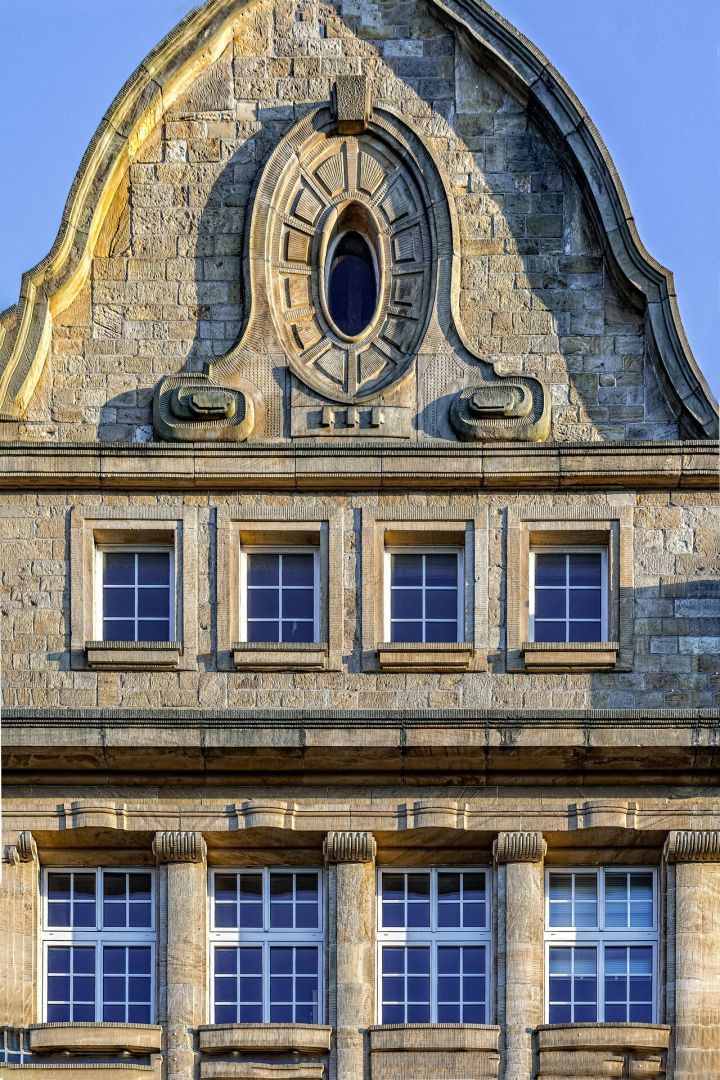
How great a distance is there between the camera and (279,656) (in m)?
29.9

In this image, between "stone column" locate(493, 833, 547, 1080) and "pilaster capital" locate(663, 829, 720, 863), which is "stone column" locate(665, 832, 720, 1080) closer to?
"pilaster capital" locate(663, 829, 720, 863)

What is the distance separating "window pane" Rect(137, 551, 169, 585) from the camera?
3055 cm

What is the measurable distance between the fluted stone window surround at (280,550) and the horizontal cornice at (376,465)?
296 millimetres

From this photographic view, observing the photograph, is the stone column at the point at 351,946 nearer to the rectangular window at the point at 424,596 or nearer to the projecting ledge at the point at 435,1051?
the projecting ledge at the point at 435,1051

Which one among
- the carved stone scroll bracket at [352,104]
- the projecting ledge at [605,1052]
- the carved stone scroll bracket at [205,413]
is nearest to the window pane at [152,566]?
the carved stone scroll bracket at [205,413]

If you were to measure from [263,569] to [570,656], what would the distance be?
2998 mm

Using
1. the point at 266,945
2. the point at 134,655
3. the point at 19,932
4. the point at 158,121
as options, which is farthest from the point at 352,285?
the point at 19,932

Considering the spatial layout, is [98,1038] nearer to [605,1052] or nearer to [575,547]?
[605,1052]

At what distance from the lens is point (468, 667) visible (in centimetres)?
2992

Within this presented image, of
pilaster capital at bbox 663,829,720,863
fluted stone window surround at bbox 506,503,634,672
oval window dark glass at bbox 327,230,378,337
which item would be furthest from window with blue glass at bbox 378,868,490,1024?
oval window dark glass at bbox 327,230,378,337

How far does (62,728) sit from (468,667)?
3707mm

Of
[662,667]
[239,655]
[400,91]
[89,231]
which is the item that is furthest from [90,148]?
[662,667]

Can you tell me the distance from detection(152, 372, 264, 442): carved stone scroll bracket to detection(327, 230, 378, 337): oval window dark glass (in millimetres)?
1266

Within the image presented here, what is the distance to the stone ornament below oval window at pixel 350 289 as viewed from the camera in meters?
30.5
